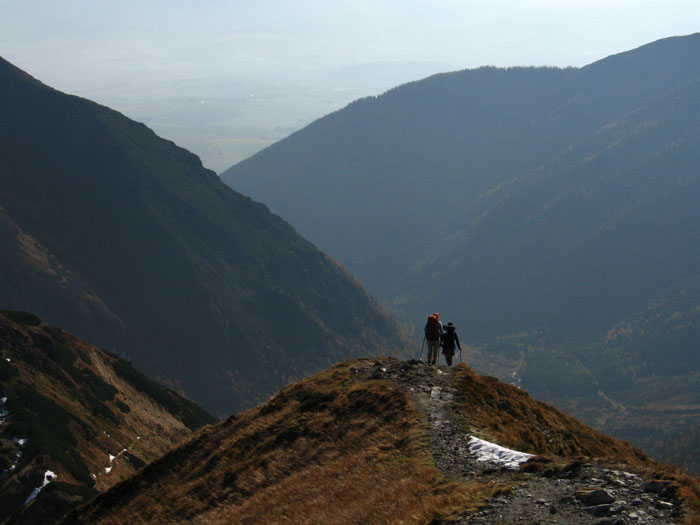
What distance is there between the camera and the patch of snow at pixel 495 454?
2166 centimetres

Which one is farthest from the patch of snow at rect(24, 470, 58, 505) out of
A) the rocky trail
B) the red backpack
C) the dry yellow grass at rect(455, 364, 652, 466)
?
the rocky trail

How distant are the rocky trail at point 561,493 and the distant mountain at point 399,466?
0.05 metres

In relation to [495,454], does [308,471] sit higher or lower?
lower

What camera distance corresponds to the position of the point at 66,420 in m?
63.2

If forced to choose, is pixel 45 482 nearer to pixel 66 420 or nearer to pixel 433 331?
pixel 66 420

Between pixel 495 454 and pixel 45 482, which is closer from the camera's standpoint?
pixel 495 454

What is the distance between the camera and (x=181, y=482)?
108 feet

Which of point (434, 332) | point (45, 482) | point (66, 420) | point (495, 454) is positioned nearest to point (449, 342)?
point (434, 332)

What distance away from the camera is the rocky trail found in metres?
16.0

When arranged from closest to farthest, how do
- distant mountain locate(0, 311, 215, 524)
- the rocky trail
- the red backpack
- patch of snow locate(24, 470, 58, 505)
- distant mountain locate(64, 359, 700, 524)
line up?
the rocky trail
distant mountain locate(64, 359, 700, 524)
the red backpack
patch of snow locate(24, 470, 58, 505)
distant mountain locate(0, 311, 215, 524)

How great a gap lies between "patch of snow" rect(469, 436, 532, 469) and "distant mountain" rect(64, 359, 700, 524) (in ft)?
0.22

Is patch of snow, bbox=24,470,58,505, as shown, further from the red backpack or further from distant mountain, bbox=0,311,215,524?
the red backpack

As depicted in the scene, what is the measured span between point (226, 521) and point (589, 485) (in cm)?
1347

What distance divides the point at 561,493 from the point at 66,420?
56.1 metres
